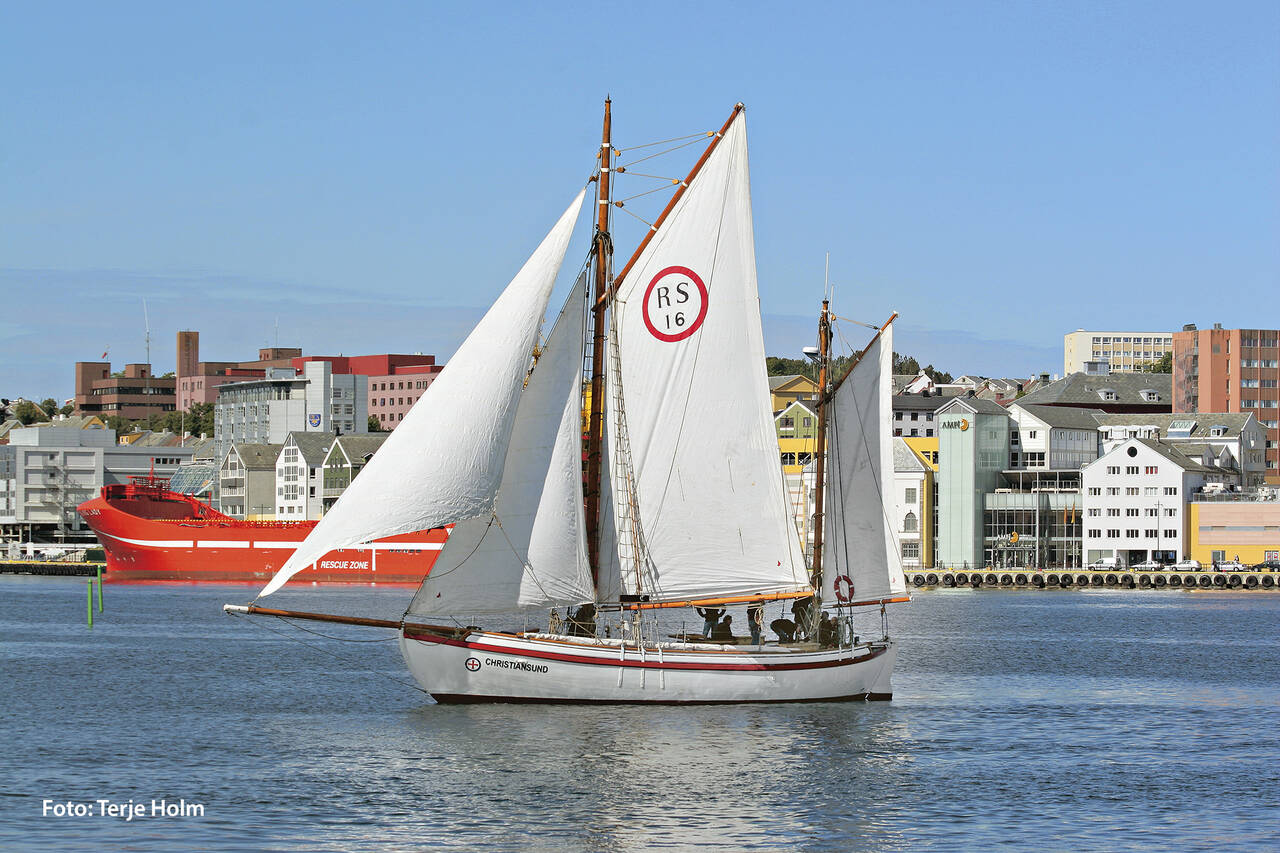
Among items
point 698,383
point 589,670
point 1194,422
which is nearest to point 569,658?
point 589,670

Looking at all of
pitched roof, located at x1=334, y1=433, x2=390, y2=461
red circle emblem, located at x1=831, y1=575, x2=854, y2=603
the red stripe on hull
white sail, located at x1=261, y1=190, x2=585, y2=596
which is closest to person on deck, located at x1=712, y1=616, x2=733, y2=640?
the red stripe on hull

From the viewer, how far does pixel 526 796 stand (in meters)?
30.4

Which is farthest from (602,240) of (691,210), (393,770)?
(393,770)

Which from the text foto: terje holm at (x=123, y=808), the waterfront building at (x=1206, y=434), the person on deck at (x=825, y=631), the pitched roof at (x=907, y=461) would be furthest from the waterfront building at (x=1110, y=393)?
the text foto: terje holm at (x=123, y=808)

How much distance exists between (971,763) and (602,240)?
14568mm

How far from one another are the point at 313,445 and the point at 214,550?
47.2 metres

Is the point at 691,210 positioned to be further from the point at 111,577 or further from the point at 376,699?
the point at 111,577

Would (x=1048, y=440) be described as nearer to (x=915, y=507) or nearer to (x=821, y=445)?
(x=915, y=507)

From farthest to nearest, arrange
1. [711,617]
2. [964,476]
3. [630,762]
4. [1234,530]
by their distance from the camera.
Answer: [964,476]
[1234,530]
[711,617]
[630,762]

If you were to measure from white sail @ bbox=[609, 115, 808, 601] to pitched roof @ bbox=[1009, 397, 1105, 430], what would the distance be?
404ft

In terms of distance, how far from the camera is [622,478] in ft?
129

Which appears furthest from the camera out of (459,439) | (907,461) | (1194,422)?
(1194,422)

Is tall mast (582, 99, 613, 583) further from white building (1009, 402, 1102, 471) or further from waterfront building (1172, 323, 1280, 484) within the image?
waterfront building (1172, 323, 1280, 484)

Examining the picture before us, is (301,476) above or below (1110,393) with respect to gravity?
below
